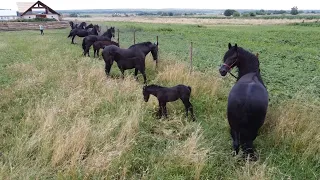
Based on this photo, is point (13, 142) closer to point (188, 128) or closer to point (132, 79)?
point (188, 128)

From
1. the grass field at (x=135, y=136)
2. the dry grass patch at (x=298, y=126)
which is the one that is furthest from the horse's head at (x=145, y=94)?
the dry grass patch at (x=298, y=126)

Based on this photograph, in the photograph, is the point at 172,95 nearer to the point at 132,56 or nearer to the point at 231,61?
the point at 231,61

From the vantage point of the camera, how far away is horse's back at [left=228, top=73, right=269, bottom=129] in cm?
479

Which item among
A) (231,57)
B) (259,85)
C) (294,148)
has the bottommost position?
(294,148)

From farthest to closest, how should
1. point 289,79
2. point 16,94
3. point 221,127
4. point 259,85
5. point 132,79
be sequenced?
point 289,79 < point 132,79 < point 16,94 < point 221,127 < point 259,85

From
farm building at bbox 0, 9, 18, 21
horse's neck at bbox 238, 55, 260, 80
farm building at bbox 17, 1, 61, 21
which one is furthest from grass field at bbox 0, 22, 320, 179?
farm building at bbox 0, 9, 18, 21

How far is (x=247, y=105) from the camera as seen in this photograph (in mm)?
4789

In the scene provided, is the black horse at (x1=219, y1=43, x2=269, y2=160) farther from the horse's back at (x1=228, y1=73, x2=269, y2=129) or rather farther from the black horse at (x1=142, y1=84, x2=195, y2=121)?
the black horse at (x1=142, y1=84, x2=195, y2=121)

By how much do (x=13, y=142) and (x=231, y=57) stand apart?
13.6 ft

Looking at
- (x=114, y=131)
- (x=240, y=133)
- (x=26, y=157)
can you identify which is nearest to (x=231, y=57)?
(x=240, y=133)

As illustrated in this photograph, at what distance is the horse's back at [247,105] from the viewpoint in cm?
479

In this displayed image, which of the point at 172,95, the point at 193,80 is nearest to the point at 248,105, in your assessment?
the point at 172,95

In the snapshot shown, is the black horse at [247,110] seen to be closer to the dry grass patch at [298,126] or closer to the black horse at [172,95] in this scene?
the dry grass patch at [298,126]

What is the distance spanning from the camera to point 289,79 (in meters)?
10.4
